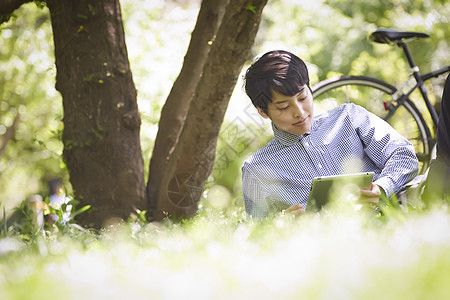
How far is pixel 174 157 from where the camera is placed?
3.15m

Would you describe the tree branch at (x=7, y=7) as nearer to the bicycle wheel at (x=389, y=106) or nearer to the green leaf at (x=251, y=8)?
the green leaf at (x=251, y=8)

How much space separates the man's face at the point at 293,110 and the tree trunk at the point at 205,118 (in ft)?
1.71

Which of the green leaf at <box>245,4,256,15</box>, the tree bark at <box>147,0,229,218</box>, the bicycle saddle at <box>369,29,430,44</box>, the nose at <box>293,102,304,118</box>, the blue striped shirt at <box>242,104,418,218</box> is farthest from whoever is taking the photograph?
the bicycle saddle at <box>369,29,430,44</box>

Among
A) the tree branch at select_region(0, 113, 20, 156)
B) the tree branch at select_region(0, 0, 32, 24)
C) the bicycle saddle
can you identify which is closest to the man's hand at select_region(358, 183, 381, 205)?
the bicycle saddle

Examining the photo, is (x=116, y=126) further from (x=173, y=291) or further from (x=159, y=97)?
(x=159, y=97)

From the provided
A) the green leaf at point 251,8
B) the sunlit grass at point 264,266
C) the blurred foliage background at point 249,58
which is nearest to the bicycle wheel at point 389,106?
the green leaf at point 251,8

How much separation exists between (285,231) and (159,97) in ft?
16.2

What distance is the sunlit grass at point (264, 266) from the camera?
0.98m

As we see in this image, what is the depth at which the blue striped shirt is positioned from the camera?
8.14 feet

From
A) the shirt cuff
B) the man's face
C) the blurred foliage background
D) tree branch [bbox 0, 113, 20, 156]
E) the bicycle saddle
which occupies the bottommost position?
tree branch [bbox 0, 113, 20, 156]

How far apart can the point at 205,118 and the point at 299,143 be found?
650 millimetres

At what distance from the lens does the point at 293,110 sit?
235cm

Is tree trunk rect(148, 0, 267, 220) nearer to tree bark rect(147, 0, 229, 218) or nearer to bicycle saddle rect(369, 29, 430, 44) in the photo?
tree bark rect(147, 0, 229, 218)

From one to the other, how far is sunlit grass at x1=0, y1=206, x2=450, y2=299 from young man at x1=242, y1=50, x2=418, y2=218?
865mm
